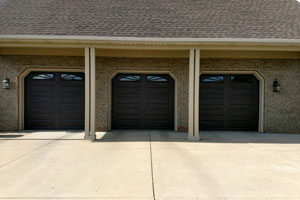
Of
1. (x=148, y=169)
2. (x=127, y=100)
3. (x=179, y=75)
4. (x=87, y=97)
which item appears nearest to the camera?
(x=148, y=169)

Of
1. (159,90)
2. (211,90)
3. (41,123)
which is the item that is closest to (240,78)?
(211,90)

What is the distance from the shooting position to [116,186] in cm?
293

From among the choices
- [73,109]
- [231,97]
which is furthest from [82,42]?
[231,97]

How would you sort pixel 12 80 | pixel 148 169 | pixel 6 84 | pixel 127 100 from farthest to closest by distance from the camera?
pixel 127 100, pixel 12 80, pixel 6 84, pixel 148 169

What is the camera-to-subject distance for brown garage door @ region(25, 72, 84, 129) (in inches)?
302

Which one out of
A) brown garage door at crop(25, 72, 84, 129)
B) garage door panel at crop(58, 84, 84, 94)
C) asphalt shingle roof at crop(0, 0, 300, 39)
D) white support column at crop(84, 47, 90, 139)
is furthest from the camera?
garage door panel at crop(58, 84, 84, 94)

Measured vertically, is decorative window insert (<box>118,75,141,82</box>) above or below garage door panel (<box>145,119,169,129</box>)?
above

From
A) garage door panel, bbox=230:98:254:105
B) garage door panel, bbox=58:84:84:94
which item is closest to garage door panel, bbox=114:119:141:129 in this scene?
garage door panel, bbox=58:84:84:94

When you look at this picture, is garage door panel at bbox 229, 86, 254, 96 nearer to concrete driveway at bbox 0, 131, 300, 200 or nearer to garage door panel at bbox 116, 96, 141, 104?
concrete driveway at bbox 0, 131, 300, 200

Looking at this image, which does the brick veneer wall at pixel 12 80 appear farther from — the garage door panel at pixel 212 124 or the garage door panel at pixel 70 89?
the garage door panel at pixel 212 124

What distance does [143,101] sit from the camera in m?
7.83

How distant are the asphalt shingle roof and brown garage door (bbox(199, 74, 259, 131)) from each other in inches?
84.6

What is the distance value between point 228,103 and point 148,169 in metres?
5.63

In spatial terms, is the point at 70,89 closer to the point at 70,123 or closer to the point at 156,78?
the point at 70,123
